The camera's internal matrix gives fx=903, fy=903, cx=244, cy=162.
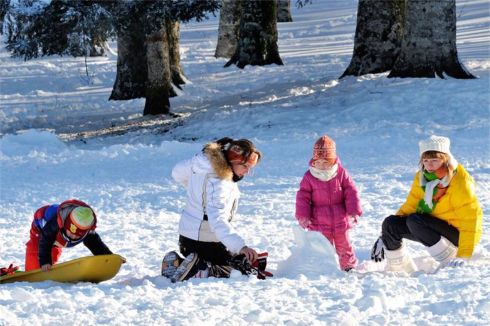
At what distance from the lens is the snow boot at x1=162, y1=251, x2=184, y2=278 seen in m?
5.85

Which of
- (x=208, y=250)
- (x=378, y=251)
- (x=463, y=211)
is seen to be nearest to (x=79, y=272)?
(x=208, y=250)

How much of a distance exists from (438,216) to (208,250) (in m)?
1.54

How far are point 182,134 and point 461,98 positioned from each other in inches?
157

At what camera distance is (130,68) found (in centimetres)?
1716

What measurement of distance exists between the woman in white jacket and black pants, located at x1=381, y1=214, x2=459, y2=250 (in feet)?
3.52

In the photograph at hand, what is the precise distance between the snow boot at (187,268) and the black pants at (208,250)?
0.05m

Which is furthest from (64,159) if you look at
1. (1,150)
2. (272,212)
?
(272,212)

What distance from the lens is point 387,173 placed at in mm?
9719

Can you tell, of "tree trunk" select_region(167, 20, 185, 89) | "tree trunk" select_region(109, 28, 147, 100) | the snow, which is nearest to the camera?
the snow

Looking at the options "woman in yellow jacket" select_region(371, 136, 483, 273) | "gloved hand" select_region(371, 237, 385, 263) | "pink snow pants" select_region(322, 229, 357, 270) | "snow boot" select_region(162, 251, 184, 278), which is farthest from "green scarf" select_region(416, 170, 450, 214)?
"snow boot" select_region(162, 251, 184, 278)

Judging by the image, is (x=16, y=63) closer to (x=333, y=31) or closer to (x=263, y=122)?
(x=333, y=31)

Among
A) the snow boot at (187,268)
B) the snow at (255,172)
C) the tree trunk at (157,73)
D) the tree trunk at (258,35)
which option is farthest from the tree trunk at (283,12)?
the snow boot at (187,268)

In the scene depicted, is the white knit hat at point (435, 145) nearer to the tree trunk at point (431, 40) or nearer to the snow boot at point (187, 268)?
the snow boot at point (187, 268)

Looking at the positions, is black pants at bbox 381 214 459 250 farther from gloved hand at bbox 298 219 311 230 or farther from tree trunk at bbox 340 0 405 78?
tree trunk at bbox 340 0 405 78
